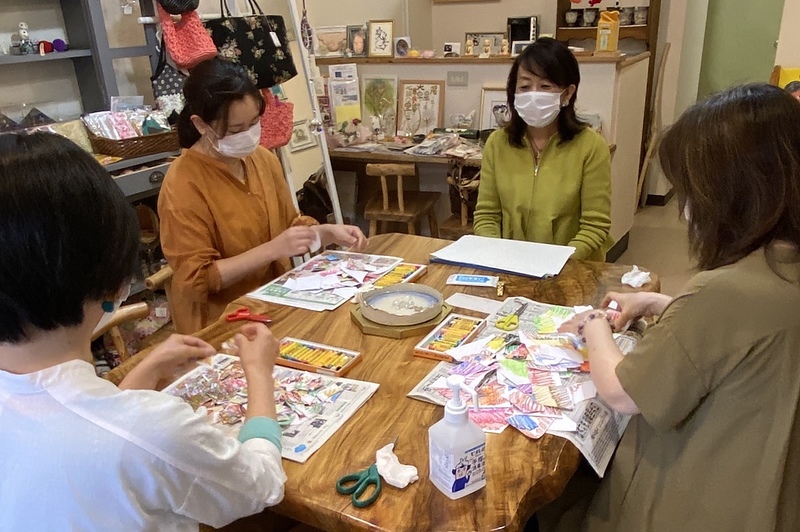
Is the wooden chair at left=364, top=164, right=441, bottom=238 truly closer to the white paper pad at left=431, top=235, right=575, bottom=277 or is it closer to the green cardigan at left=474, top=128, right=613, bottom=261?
the green cardigan at left=474, top=128, right=613, bottom=261

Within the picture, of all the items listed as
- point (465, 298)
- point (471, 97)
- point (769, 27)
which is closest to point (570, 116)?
point (465, 298)

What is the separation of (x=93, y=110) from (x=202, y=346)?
7.33ft

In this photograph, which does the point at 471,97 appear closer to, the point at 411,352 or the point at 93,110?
the point at 93,110

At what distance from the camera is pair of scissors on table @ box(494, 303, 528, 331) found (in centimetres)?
139

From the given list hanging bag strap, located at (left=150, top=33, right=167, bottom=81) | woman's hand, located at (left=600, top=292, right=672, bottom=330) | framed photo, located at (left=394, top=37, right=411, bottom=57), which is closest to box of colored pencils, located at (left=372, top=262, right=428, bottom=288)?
woman's hand, located at (left=600, top=292, right=672, bottom=330)

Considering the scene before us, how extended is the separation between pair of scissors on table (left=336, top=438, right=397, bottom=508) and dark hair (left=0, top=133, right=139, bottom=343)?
45cm

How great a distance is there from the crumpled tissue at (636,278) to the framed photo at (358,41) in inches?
104

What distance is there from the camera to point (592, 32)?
4.66 m

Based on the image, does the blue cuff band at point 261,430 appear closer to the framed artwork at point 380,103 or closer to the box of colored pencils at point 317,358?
the box of colored pencils at point 317,358

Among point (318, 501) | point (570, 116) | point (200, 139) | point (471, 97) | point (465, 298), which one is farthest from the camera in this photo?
point (471, 97)

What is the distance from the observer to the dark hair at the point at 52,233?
677 mm

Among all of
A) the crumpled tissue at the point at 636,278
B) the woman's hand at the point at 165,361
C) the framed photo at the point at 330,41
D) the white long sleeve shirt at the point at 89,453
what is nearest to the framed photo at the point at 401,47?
the framed photo at the point at 330,41

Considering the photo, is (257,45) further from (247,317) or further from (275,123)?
(247,317)

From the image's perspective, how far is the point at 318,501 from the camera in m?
0.94
